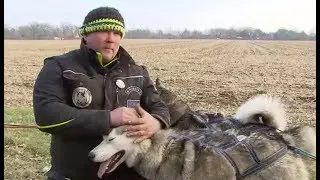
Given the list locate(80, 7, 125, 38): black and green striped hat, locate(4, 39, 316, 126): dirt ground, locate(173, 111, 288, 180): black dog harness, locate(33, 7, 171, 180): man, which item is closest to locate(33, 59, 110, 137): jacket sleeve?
locate(33, 7, 171, 180): man

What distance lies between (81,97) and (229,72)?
3549 millimetres

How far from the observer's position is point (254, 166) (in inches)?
103

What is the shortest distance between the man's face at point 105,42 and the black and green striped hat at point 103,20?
0.03 meters

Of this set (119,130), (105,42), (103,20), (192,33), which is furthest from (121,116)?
(192,33)

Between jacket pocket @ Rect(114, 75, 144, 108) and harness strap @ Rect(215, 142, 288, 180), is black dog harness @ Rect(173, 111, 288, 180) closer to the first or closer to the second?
harness strap @ Rect(215, 142, 288, 180)

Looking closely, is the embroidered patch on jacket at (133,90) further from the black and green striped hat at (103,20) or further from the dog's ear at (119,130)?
the black and green striped hat at (103,20)

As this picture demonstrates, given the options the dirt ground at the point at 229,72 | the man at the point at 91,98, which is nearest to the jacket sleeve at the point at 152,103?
the man at the point at 91,98

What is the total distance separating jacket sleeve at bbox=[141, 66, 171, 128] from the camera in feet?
8.59

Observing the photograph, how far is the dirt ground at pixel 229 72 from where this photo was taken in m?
4.91

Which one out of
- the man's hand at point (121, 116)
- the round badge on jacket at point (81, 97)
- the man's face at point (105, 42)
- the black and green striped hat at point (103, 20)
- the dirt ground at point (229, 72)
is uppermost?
the black and green striped hat at point (103, 20)

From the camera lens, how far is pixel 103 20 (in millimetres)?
2438
